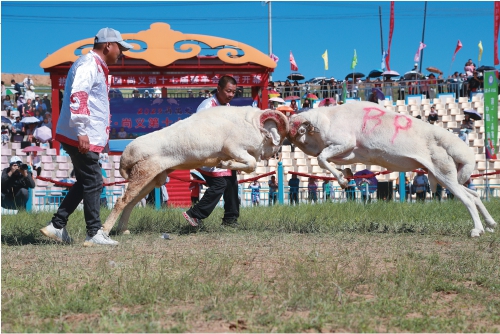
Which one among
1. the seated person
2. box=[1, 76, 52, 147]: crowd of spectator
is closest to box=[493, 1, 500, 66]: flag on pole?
the seated person

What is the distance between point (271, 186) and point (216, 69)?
487cm

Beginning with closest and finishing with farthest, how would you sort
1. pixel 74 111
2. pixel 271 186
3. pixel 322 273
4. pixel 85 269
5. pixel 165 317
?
pixel 165 317
pixel 322 273
pixel 85 269
pixel 74 111
pixel 271 186

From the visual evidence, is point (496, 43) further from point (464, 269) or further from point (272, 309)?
point (272, 309)

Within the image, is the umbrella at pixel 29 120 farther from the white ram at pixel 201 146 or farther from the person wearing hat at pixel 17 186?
the white ram at pixel 201 146

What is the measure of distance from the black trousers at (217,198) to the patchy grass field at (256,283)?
2.06 feet

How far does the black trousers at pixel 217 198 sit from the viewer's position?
835cm

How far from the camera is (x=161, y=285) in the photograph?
447cm

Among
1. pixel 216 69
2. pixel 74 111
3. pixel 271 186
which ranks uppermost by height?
pixel 216 69

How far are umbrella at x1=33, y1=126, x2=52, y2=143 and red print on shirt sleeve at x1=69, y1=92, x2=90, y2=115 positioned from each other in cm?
1596

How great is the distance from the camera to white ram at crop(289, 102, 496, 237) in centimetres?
775

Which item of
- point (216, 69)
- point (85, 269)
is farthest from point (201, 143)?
point (216, 69)

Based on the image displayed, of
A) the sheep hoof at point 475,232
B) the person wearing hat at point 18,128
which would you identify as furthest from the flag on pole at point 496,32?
the sheep hoof at point 475,232

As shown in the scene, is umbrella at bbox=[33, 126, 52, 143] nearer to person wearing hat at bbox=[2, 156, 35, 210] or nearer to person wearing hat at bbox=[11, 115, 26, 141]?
person wearing hat at bbox=[11, 115, 26, 141]

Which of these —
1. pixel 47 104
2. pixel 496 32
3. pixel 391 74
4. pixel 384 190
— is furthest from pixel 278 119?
pixel 496 32
